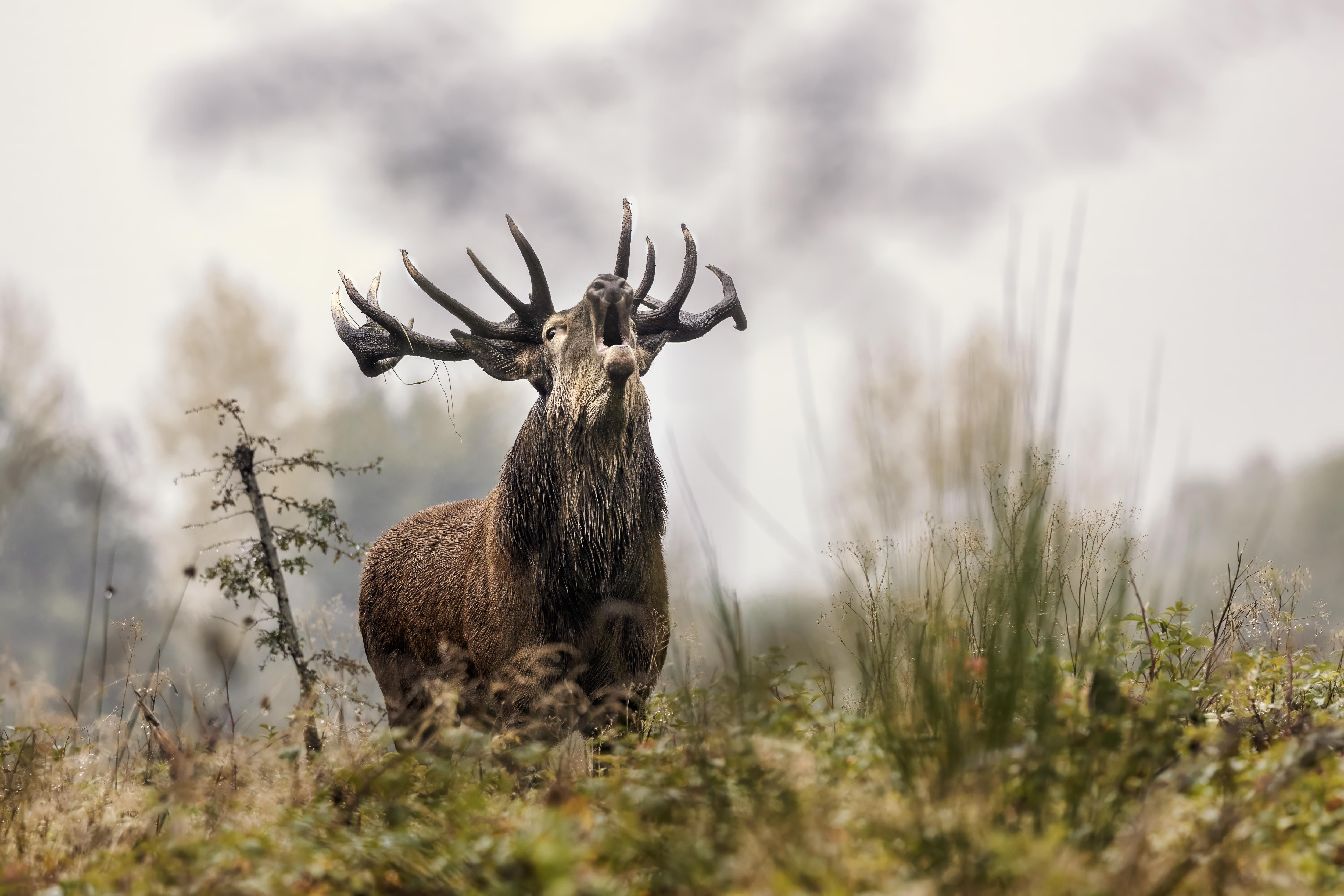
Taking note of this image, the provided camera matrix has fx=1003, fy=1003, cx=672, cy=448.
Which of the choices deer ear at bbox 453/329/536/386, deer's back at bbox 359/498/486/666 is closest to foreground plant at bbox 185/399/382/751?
deer's back at bbox 359/498/486/666

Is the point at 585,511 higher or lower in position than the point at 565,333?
lower

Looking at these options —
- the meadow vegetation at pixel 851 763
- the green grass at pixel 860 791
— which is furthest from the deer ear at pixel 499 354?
the green grass at pixel 860 791

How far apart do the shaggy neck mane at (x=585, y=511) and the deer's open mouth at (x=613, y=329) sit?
0.38 metres

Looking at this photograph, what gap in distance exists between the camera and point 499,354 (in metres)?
5.88

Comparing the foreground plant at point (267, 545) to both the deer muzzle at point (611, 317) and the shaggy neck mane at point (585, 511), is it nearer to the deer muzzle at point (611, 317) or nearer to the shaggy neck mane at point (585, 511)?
the shaggy neck mane at point (585, 511)

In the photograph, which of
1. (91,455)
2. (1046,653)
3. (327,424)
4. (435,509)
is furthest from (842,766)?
(327,424)

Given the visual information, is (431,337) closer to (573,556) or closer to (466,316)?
(466,316)

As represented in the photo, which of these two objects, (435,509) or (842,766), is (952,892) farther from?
(435,509)

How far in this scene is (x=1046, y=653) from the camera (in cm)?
286

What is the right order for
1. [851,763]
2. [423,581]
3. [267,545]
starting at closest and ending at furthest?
[851,763], [423,581], [267,545]

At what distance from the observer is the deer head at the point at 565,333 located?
5.26 metres

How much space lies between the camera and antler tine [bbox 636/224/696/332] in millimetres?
6102

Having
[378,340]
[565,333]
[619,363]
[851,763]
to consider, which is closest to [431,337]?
[378,340]

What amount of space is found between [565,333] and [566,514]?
3.38 feet
